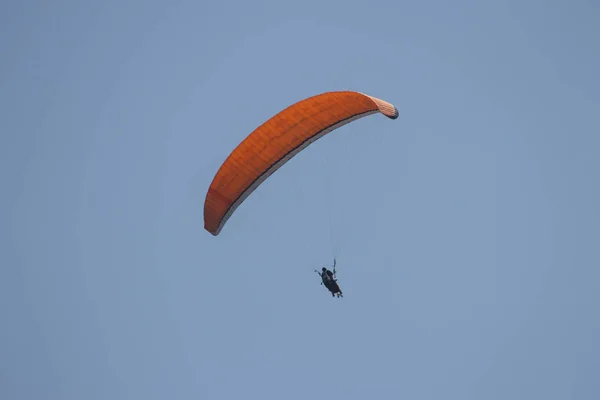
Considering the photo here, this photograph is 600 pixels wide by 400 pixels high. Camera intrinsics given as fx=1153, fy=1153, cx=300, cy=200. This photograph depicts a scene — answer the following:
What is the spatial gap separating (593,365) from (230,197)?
279 feet

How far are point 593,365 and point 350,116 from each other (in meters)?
85.2

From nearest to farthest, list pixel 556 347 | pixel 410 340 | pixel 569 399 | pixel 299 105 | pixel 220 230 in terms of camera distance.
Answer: pixel 299 105 < pixel 220 230 < pixel 410 340 < pixel 556 347 < pixel 569 399

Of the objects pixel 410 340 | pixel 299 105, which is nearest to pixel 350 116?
pixel 299 105

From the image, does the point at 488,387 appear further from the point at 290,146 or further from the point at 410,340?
the point at 290,146

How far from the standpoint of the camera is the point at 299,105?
4291 cm

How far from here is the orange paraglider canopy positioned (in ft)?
140

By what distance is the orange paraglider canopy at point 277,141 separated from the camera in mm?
42750

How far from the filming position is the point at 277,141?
43531 mm

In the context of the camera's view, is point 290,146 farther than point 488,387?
No

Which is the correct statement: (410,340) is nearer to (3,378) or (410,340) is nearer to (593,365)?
(593,365)

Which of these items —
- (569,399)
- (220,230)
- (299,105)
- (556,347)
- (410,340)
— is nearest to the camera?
(299,105)

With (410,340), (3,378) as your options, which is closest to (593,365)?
(410,340)

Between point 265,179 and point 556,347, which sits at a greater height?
point 556,347

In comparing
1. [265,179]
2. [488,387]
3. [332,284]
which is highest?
[488,387]
